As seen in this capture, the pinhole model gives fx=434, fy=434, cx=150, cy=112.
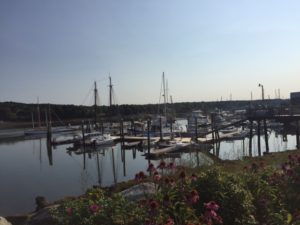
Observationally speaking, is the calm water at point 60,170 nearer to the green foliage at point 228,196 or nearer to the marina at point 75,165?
the marina at point 75,165

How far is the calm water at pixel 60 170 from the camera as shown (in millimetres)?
28906

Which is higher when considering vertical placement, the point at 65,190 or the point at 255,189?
the point at 255,189

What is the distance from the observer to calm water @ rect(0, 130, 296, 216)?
28.9 meters

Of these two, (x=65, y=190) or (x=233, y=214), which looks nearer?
(x=233, y=214)

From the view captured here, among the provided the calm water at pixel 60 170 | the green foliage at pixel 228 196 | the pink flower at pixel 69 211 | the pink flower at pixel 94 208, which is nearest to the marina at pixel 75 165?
the calm water at pixel 60 170

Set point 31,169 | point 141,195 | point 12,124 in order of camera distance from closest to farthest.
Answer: point 141,195 → point 31,169 → point 12,124

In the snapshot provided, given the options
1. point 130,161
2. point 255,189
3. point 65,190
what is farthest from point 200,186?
point 130,161

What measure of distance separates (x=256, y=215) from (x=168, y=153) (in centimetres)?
4429

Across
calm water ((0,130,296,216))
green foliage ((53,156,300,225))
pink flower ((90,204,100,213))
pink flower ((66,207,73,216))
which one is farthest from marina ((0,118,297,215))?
pink flower ((90,204,100,213))

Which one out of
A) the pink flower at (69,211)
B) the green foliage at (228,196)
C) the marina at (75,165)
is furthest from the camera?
the marina at (75,165)

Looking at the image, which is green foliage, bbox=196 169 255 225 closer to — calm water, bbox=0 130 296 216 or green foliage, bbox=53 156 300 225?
green foliage, bbox=53 156 300 225

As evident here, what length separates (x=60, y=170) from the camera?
47.3m

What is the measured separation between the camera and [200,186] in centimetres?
774

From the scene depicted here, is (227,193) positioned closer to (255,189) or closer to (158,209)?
(255,189)
